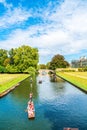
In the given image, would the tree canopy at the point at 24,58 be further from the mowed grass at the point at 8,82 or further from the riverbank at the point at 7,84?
the riverbank at the point at 7,84

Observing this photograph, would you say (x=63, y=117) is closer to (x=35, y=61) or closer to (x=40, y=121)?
(x=40, y=121)

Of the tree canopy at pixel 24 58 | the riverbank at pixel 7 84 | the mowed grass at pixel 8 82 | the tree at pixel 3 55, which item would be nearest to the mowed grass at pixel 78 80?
the riverbank at pixel 7 84

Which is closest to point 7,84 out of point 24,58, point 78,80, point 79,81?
point 79,81

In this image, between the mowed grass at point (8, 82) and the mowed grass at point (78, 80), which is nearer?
the mowed grass at point (8, 82)

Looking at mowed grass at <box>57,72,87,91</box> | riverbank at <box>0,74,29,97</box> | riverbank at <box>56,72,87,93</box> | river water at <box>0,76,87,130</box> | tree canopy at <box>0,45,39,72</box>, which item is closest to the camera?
river water at <box>0,76,87,130</box>

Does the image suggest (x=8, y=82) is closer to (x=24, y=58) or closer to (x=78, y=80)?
(x=78, y=80)

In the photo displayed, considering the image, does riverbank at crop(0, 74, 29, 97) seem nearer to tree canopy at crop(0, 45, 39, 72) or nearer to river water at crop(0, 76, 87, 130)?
river water at crop(0, 76, 87, 130)

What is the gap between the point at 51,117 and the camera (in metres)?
28.3

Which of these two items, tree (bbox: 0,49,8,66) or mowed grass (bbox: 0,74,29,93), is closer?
mowed grass (bbox: 0,74,29,93)

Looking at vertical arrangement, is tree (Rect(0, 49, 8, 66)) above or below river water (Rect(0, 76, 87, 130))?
above

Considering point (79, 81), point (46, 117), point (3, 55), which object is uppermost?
point (3, 55)

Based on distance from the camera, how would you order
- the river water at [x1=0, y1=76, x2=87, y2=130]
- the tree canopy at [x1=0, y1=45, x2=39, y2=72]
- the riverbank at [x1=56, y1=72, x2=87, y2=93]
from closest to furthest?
the river water at [x1=0, y1=76, x2=87, y2=130] → the riverbank at [x1=56, y1=72, x2=87, y2=93] → the tree canopy at [x1=0, y1=45, x2=39, y2=72]

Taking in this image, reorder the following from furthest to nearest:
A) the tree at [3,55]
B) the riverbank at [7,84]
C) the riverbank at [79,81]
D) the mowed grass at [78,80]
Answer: the tree at [3,55], the mowed grass at [78,80], the riverbank at [79,81], the riverbank at [7,84]

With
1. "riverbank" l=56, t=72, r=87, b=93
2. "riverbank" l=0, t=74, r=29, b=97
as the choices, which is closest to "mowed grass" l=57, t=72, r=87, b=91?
"riverbank" l=56, t=72, r=87, b=93
